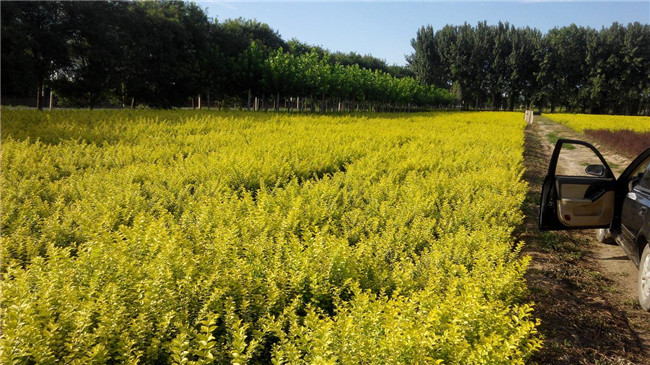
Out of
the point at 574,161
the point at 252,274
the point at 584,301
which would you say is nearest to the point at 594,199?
the point at 584,301

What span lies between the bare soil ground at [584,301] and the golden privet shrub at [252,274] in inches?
25.1

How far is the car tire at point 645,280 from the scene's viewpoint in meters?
4.41

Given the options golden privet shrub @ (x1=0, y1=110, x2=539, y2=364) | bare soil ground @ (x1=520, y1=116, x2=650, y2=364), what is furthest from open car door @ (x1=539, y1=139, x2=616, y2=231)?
bare soil ground @ (x1=520, y1=116, x2=650, y2=364)

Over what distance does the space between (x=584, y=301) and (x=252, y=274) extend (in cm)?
429

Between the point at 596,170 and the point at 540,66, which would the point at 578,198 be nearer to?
the point at 596,170

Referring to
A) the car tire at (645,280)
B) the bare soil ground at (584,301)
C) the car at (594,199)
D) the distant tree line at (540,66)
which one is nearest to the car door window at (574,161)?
the bare soil ground at (584,301)

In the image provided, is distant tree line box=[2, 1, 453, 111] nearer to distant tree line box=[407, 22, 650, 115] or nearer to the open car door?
the open car door

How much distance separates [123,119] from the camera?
1741 centimetres

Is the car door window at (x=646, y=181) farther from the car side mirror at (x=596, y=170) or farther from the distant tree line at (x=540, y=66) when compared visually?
the distant tree line at (x=540, y=66)

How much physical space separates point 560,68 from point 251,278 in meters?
94.1

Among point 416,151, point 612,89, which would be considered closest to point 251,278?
point 416,151

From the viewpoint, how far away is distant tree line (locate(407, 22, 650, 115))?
73.1m

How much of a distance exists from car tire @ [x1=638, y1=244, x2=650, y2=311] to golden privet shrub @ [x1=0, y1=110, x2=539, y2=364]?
149 centimetres

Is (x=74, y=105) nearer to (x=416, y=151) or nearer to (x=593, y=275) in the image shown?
(x=416, y=151)
